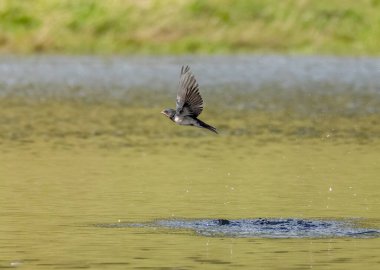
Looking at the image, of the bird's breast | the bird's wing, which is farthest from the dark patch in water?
the bird's wing

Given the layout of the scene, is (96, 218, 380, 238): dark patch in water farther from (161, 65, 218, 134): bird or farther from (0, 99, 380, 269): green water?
(161, 65, 218, 134): bird

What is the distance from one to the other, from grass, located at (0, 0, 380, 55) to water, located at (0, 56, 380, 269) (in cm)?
1264

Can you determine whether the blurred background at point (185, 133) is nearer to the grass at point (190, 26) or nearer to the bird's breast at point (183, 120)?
the grass at point (190, 26)

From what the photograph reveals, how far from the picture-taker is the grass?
54.8 metres

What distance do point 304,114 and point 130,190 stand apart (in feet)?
46.2

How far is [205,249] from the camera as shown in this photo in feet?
48.9

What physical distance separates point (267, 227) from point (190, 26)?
3945 cm

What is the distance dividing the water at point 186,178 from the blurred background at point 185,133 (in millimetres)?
48

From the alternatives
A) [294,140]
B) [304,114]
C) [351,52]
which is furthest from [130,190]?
[351,52]

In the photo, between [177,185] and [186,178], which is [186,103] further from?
[186,178]

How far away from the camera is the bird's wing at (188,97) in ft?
58.4

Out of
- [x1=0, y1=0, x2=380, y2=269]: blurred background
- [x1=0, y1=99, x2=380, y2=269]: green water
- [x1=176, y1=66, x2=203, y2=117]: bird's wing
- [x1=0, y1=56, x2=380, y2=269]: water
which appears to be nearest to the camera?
[x1=0, y1=99, x2=380, y2=269]: green water

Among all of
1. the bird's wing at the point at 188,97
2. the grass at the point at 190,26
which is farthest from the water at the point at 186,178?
the grass at the point at 190,26

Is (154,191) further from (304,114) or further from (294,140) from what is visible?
(304,114)
